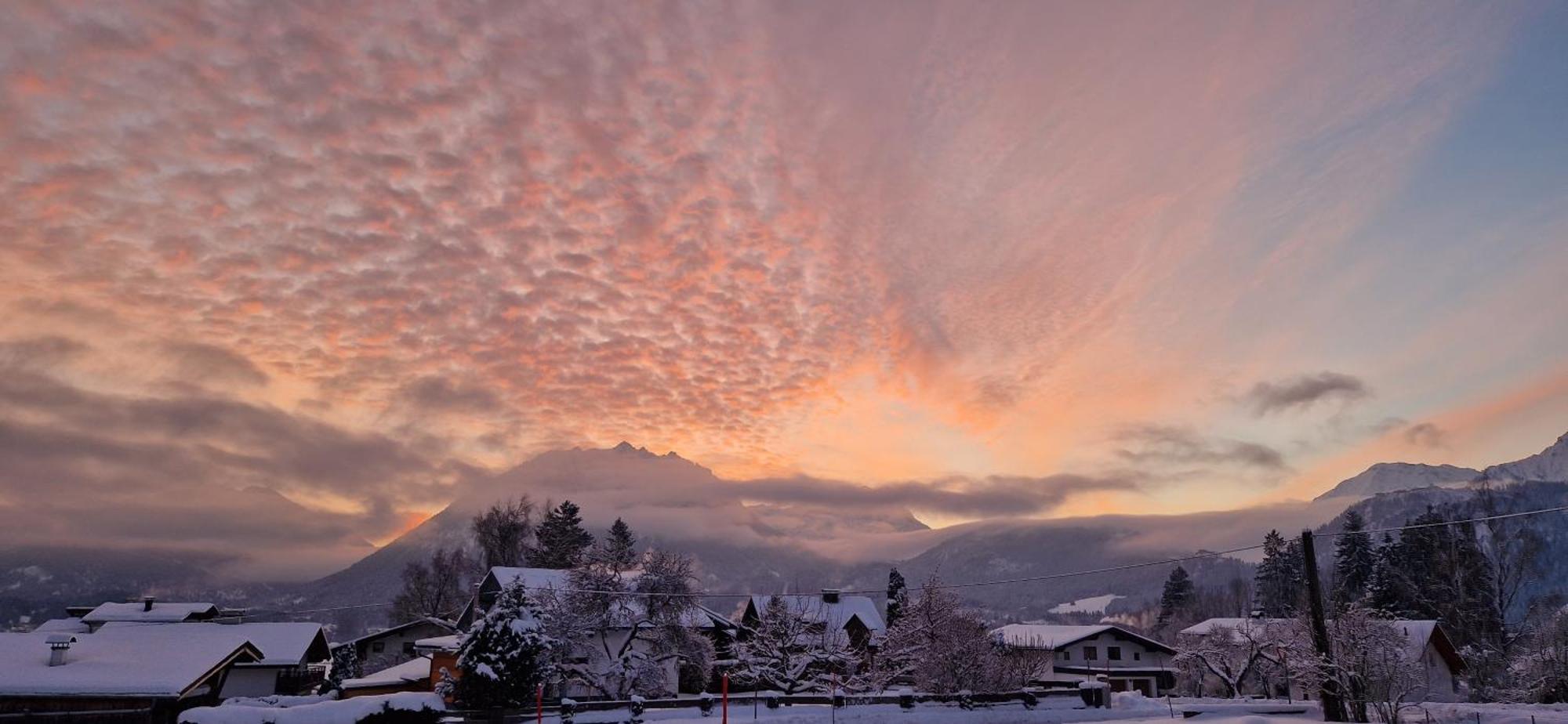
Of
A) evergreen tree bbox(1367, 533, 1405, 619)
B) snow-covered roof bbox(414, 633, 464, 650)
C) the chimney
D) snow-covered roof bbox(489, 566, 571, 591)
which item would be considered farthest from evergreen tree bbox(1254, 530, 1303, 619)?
the chimney

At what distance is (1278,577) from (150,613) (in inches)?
4984

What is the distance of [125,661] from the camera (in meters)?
50.4

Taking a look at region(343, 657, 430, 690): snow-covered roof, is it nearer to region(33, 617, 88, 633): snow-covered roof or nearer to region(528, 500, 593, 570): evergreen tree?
region(33, 617, 88, 633): snow-covered roof

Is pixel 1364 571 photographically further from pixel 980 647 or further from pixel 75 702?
pixel 75 702

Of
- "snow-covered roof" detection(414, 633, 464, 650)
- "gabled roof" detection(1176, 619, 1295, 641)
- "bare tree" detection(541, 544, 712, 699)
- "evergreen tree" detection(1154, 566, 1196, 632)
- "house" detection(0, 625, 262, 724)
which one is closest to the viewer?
"house" detection(0, 625, 262, 724)

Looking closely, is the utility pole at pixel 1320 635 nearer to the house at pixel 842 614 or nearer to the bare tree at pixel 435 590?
the house at pixel 842 614

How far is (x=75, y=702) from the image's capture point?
45.8 m

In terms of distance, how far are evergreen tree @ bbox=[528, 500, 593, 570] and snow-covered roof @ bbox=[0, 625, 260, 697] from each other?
141ft

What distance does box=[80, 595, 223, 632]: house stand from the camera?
72.8 m

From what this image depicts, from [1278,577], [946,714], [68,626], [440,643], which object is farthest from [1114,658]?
[68,626]

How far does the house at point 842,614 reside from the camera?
73744 mm

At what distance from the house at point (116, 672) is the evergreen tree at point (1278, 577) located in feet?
323

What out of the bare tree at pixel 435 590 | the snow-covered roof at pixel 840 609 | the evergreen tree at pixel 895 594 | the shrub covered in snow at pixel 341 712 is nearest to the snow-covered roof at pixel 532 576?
the snow-covered roof at pixel 840 609

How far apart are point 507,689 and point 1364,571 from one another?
91634 millimetres
